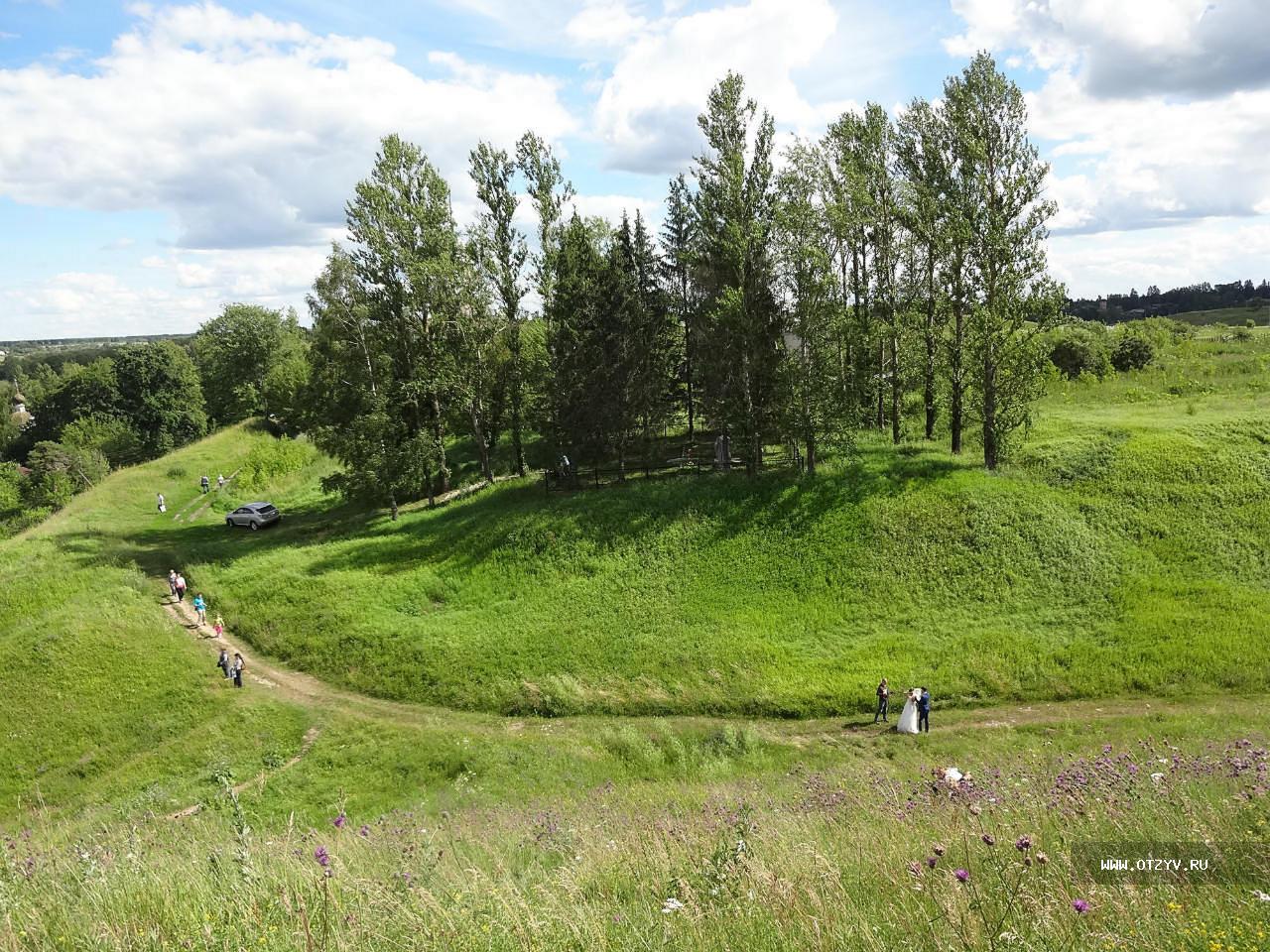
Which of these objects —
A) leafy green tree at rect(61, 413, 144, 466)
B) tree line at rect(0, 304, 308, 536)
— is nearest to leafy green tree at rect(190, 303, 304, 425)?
tree line at rect(0, 304, 308, 536)

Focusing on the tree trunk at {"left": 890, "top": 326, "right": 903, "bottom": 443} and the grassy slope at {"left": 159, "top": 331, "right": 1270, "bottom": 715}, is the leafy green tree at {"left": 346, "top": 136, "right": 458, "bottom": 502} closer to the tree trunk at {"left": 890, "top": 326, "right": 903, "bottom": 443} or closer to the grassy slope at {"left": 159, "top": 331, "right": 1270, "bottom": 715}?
the grassy slope at {"left": 159, "top": 331, "right": 1270, "bottom": 715}

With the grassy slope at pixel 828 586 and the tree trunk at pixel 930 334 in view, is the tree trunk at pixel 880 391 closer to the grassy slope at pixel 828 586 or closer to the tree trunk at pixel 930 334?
the tree trunk at pixel 930 334

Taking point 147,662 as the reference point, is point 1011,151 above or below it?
above

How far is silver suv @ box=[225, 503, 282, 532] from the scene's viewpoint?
4031 cm

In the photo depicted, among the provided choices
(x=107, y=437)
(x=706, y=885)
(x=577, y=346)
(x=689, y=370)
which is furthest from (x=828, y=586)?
(x=107, y=437)

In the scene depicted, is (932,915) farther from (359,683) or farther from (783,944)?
(359,683)

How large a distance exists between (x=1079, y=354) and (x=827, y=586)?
4021cm

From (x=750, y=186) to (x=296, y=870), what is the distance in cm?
2853

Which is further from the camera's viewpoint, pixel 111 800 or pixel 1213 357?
pixel 1213 357

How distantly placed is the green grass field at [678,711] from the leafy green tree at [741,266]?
3.10 metres

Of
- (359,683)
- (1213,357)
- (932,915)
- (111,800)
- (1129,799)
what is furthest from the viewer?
(1213,357)

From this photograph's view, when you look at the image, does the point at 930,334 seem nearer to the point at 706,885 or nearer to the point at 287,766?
the point at 287,766

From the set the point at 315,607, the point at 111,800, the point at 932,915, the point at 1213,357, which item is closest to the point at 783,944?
the point at 932,915

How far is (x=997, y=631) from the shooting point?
813 inches
